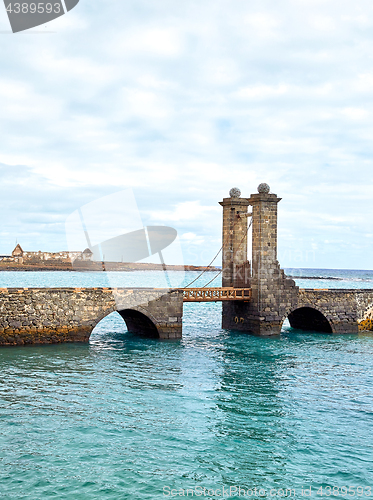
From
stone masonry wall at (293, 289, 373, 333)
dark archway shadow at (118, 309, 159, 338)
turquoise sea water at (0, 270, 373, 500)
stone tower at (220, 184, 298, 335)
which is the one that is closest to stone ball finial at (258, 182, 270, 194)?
stone tower at (220, 184, 298, 335)

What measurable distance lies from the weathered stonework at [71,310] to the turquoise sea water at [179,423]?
Result: 0.73 meters

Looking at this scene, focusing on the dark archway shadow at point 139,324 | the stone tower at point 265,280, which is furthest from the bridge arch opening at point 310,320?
the dark archway shadow at point 139,324

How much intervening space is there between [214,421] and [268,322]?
41.3 ft

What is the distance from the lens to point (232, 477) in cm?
883

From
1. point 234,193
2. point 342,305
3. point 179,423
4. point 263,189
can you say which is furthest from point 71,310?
point 342,305

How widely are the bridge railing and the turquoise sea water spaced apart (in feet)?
12.0

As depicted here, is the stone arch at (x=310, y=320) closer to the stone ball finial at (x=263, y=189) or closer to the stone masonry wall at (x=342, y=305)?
the stone masonry wall at (x=342, y=305)

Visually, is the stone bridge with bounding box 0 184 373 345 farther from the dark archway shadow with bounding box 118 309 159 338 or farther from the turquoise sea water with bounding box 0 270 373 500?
the turquoise sea water with bounding box 0 270 373 500

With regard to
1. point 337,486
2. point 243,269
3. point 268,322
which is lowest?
point 337,486

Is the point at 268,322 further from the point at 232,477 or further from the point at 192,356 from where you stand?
the point at 232,477

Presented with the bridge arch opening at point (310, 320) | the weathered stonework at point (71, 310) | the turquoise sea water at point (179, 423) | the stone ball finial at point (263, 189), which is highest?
the stone ball finial at point (263, 189)

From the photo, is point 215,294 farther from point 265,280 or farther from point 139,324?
point 139,324

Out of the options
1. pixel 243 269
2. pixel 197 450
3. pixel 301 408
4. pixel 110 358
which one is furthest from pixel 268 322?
pixel 197 450

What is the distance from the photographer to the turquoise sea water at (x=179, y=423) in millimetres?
8672
